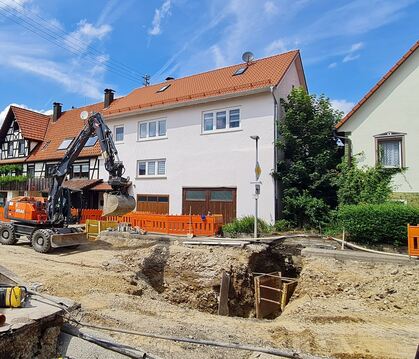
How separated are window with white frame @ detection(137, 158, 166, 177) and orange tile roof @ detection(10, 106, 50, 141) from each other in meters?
13.5

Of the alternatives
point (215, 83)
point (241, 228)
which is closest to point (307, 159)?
point (241, 228)

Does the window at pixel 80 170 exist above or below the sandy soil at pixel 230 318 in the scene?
above

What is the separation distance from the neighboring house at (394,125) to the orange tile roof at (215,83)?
180 inches

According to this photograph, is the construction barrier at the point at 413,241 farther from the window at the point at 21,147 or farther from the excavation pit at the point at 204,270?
the window at the point at 21,147

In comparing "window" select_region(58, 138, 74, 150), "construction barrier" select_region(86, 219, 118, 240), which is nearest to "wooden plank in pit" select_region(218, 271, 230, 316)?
"construction barrier" select_region(86, 219, 118, 240)

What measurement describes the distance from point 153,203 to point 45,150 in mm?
13389

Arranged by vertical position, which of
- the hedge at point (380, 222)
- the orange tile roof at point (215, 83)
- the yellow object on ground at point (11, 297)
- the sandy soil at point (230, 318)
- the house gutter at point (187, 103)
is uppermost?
the orange tile roof at point (215, 83)

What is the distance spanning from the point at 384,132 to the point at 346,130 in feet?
5.47

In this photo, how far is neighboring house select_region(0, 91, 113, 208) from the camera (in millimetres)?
24062

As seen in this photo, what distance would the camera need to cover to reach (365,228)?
11859 millimetres

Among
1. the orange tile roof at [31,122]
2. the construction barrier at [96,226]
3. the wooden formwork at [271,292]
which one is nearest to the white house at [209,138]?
the construction barrier at [96,226]

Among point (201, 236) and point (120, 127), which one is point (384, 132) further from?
point (120, 127)

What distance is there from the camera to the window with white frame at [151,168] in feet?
67.7

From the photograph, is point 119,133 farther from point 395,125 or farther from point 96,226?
point 395,125
